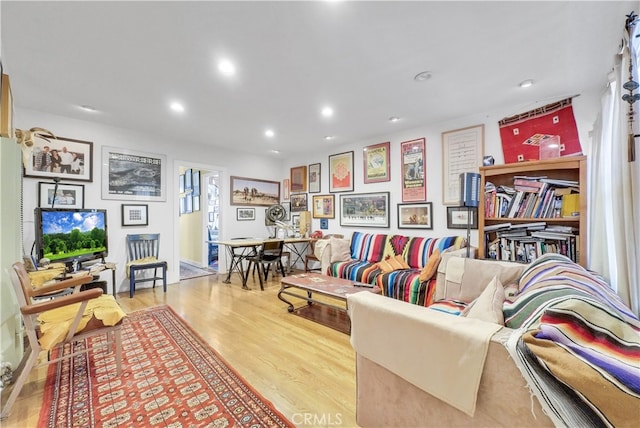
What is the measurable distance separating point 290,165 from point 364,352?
508 cm

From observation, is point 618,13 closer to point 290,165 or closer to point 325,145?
point 325,145

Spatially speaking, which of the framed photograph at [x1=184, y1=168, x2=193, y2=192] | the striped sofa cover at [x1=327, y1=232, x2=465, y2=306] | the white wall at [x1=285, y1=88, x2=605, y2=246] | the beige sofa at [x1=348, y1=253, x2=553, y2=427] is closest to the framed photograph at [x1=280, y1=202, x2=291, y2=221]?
the white wall at [x1=285, y1=88, x2=605, y2=246]

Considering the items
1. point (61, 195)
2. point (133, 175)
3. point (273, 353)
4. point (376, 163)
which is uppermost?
point (376, 163)

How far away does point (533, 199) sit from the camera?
273 centimetres

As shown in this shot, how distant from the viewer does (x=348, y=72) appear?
7.80ft

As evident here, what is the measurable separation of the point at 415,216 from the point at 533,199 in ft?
4.92

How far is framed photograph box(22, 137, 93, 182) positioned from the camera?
3269 millimetres

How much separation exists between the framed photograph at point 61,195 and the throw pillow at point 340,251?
3.57 m

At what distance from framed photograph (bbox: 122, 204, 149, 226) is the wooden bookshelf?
474 cm

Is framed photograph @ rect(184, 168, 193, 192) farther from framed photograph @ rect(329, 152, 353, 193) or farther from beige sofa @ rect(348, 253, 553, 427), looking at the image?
beige sofa @ rect(348, 253, 553, 427)

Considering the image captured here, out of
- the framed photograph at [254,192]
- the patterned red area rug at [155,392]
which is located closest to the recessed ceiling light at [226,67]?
the patterned red area rug at [155,392]

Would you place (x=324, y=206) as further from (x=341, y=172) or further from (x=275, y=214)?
(x=275, y=214)

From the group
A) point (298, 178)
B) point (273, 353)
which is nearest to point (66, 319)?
point (273, 353)

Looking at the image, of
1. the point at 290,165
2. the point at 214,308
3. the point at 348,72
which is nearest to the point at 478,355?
the point at 348,72
